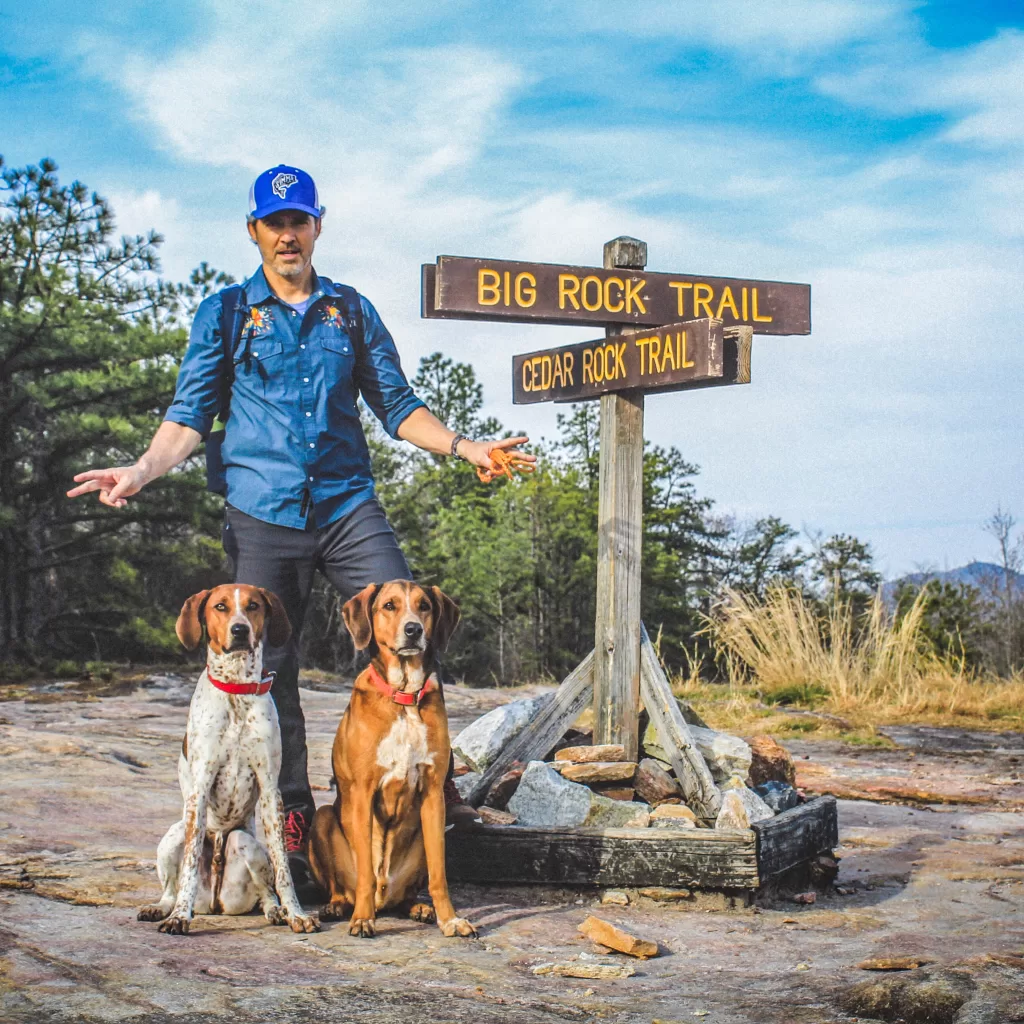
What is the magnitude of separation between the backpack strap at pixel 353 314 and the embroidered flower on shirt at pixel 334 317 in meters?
0.02

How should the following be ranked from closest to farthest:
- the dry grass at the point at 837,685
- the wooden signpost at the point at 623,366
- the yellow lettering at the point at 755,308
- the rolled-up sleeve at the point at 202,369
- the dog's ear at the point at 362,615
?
the dog's ear at the point at 362,615, the rolled-up sleeve at the point at 202,369, the wooden signpost at the point at 623,366, the yellow lettering at the point at 755,308, the dry grass at the point at 837,685

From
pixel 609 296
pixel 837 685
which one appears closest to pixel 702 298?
pixel 609 296

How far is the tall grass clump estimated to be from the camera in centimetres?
1130

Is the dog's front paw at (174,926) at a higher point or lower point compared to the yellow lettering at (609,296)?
lower

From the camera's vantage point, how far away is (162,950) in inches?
135

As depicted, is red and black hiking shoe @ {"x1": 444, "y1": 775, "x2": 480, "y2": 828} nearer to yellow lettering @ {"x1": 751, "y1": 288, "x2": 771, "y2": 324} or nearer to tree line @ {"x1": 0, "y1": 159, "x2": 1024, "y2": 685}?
yellow lettering @ {"x1": 751, "y1": 288, "x2": 771, "y2": 324}

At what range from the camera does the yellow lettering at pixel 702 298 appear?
18.5 ft

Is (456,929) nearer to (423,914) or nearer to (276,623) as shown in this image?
(423,914)

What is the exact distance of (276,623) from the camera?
397cm

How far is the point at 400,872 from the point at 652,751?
185cm

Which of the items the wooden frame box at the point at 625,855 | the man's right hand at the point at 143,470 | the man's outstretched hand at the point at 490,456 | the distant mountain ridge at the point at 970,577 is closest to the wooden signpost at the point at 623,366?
the wooden frame box at the point at 625,855

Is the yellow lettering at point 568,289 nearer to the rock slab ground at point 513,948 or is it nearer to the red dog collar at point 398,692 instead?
the red dog collar at point 398,692

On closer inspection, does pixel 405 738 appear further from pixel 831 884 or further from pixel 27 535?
pixel 27 535

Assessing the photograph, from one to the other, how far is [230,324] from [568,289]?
1.73 m
